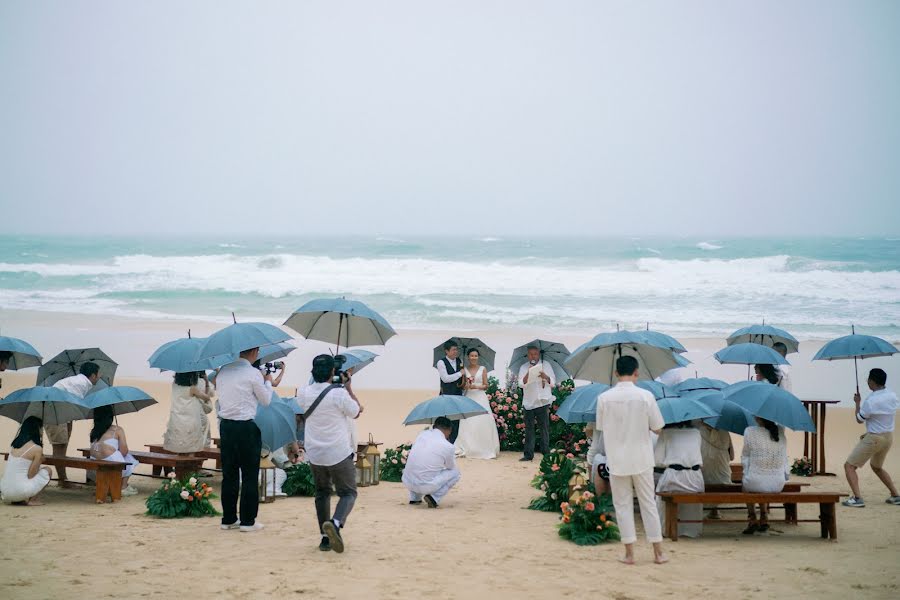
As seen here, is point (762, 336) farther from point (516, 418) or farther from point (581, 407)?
point (581, 407)

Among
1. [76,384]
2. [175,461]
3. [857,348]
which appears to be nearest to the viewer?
[175,461]

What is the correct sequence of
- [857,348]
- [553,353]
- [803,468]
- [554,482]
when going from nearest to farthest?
[554,482] → [857,348] → [803,468] → [553,353]

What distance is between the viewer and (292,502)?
10562 millimetres

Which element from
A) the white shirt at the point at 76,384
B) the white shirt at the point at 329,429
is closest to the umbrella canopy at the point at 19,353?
the white shirt at the point at 76,384

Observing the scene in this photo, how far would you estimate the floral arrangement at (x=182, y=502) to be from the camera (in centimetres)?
955

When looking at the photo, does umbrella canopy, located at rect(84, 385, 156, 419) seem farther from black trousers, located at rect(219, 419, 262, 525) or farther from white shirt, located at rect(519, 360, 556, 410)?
white shirt, located at rect(519, 360, 556, 410)

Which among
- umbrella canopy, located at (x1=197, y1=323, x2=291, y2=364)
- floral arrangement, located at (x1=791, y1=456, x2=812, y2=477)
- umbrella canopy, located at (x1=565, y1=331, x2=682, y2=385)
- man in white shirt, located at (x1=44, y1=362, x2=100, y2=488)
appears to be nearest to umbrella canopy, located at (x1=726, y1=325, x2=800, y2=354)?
floral arrangement, located at (x1=791, y1=456, x2=812, y2=477)

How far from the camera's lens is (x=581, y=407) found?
1002 centimetres

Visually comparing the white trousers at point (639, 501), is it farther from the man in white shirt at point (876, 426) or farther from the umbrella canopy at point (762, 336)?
the umbrella canopy at point (762, 336)

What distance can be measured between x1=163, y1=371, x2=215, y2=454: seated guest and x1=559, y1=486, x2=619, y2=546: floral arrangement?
4560mm

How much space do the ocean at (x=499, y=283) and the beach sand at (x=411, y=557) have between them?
21.4m

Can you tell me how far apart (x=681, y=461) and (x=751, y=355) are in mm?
3639

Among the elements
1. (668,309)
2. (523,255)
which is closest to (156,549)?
(668,309)

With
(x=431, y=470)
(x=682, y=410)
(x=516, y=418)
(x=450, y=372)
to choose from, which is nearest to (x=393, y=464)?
(x=450, y=372)
